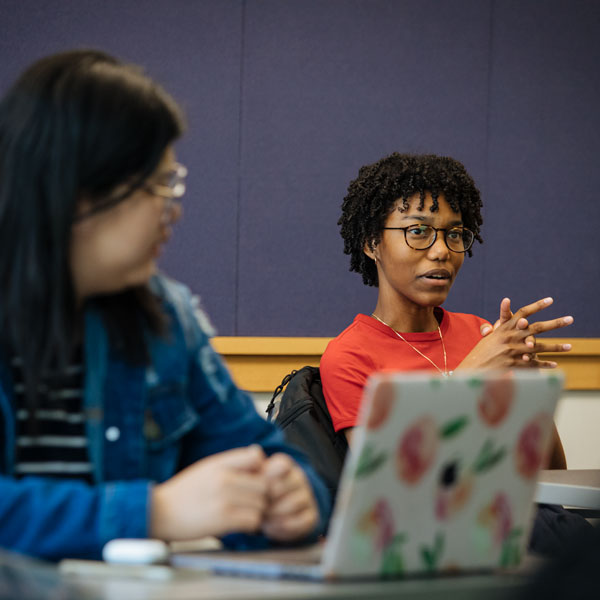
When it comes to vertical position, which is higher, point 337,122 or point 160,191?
point 337,122

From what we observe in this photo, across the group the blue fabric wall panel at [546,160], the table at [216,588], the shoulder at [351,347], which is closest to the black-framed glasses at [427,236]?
the shoulder at [351,347]

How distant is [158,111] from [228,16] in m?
2.06

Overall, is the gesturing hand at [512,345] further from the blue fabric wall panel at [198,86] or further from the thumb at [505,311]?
the blue fabric wall panel at [198,86]

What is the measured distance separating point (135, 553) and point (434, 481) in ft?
0.99

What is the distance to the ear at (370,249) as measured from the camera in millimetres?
2391

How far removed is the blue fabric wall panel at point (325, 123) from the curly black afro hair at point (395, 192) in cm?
60

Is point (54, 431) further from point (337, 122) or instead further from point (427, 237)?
point (337, 122)

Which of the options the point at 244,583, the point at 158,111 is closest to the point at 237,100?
the point at 158,111

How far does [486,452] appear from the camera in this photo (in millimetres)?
829

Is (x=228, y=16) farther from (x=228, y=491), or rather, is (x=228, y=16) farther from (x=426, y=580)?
(x=426, y=580)

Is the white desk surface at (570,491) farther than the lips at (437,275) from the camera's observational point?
No

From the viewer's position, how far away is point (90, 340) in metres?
1.13

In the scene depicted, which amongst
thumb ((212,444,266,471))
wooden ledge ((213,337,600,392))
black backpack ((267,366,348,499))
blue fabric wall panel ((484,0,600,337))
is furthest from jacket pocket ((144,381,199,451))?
blue fabric wall panel ((484,0,600,337))

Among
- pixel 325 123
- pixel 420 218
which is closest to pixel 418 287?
pixel 420 218
